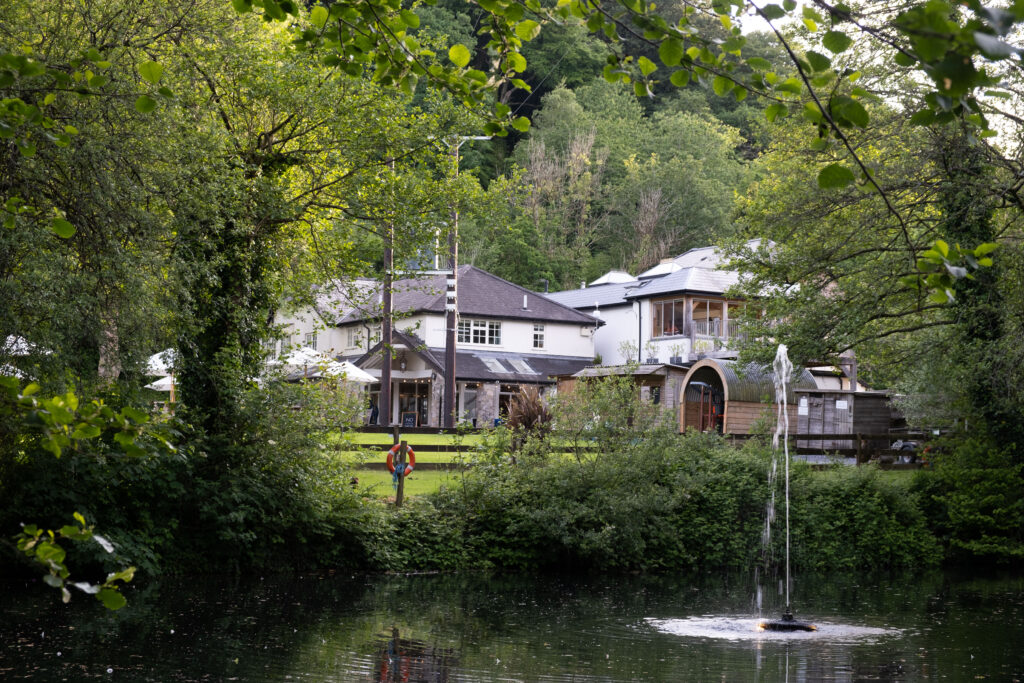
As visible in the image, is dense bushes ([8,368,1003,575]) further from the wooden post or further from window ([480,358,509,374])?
window ([480,358,509,374])

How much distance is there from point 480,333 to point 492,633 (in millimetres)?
42243

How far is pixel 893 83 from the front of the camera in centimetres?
2264

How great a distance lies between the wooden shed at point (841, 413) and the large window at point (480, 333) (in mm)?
24735

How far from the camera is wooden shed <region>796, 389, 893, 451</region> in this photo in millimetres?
32781

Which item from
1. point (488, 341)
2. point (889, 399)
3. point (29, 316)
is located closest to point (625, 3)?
point (29, 316)

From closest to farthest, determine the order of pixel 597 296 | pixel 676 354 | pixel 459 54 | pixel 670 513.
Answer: pixel 459 54, pixel 670 513, pixel 676 354, pixel 597 296

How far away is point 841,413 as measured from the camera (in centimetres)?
3353

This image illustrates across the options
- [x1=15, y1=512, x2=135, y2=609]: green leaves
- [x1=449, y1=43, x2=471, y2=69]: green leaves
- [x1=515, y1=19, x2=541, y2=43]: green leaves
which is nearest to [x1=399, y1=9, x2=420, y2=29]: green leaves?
[x1=449, y1=43, x2=471, y2=69]: green leaves

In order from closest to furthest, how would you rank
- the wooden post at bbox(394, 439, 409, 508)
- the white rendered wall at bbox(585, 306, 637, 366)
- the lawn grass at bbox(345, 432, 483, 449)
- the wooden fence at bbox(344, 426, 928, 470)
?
the wooden post at bbox(394, 439, 409, 508), the wooden fence at bbox(344, 426, 928, 470), the lawn grass at bbox(345, 432, 483, 449), the white rendered wall at bbox(585, 306, 637, 366)

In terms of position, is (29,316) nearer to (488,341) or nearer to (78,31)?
(78,31)

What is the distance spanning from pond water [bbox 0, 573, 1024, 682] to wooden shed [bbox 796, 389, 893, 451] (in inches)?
523

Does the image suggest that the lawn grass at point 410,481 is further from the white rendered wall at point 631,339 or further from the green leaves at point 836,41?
the white rendered wall at point 631,339

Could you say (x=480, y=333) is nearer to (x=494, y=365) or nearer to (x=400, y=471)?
(x=494, y=365)

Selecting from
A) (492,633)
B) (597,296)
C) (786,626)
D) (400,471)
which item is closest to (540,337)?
(597,296)
